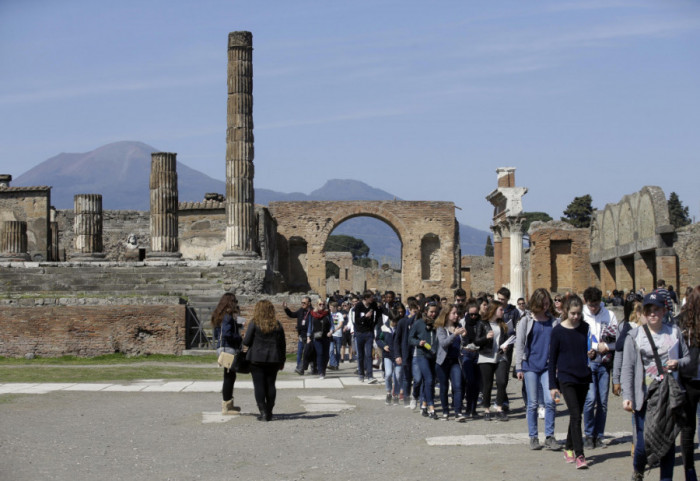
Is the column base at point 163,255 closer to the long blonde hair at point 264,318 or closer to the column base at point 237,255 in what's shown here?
the column base at point 237,255

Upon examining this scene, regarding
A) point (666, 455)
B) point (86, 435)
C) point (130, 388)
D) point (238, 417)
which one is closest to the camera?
point (666, 455)

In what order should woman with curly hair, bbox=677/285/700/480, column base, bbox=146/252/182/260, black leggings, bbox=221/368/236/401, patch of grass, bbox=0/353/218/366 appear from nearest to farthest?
woman with curly hair, bbox=677/285/700/480, black leggings, bbox=221/368/236/401, patch of grass, bbox=0/353/218/366, column base, bbox=146/252/182/260

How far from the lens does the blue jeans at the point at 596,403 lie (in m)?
9.40

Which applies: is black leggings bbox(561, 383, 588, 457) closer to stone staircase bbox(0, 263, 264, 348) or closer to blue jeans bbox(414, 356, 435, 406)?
blue jeans bbox(414, 356, 435, 406)

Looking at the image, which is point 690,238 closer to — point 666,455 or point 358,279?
point 666,455

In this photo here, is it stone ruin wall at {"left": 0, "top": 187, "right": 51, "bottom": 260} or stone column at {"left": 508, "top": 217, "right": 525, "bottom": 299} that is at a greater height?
stone ruin wall at {"left": 0, "top": 187, "right": 51, "bottom": 260}

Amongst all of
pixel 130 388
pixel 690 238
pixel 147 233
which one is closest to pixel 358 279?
pixel 147 233

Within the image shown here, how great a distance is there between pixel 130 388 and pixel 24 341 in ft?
19.9

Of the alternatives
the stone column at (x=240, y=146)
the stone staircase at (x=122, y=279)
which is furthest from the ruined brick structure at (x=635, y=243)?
the stone staircase at (x=122, y=279)

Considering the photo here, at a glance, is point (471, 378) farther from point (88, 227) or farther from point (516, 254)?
point (516, 254)

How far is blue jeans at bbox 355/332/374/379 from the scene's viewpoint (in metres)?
16.0

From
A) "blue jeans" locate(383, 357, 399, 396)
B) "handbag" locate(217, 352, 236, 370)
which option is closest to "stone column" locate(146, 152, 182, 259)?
"blue jeans" locate(383, 357, 399, 396)

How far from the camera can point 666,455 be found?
688 cm

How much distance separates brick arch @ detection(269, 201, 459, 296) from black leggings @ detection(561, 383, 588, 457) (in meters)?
36.8
